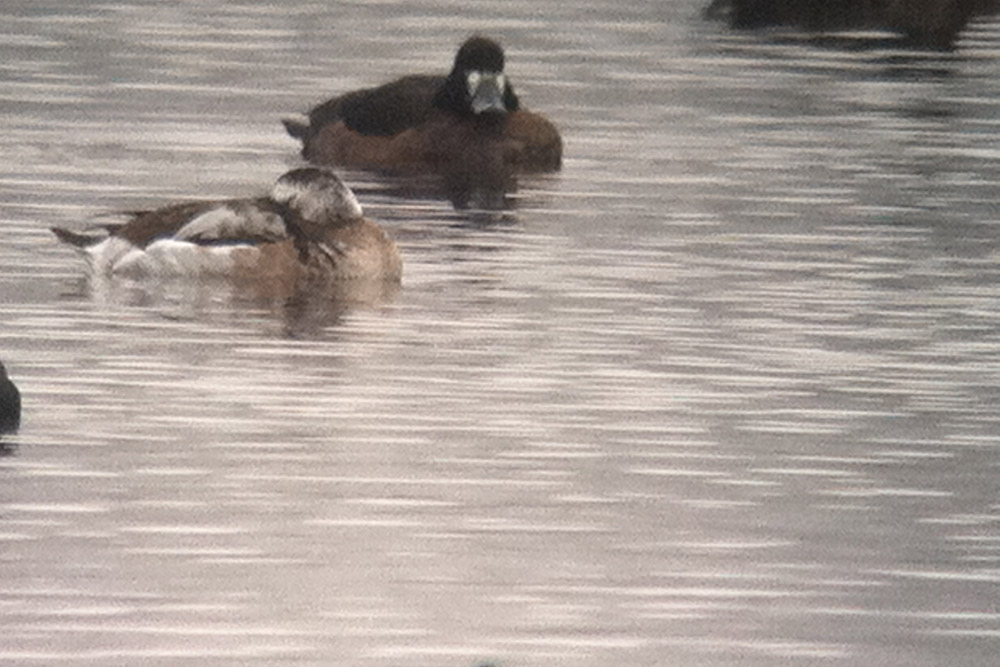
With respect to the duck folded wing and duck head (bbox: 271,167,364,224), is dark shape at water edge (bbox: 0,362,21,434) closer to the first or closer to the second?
the duck folded wing

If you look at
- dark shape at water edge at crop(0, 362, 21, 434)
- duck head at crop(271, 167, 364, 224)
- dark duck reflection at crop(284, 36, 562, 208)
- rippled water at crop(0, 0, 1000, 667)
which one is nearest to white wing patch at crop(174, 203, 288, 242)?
duck head at crop(271, 167, 364, 224)

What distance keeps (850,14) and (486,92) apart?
36.4ft

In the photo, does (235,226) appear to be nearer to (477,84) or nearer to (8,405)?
(8,405)

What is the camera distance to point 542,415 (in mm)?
13289

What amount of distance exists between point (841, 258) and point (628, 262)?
3.24ft

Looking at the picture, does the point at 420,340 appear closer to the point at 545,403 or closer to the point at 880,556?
the point at 545,403

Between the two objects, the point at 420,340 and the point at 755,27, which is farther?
the point at 755,27

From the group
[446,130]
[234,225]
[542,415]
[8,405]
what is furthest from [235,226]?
[446,130]

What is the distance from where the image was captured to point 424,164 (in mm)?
21797

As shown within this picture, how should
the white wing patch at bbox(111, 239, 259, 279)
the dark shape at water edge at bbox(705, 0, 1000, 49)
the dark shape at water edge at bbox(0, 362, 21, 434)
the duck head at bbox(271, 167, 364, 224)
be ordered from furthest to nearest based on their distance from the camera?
the dark shape at water edge at bbox(705, 0, 1000, 49)
the duck head at bbox(271, 167, 364, 224)
the white wing patch at bbox(111, 239, 259, 279)
the dark shape at water edge at bbox(0, 362, 21, 434)

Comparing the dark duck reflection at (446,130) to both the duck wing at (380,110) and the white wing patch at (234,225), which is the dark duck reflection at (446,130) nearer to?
the duck wing at (380,110)

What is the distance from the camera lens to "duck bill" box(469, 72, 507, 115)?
2197 cm

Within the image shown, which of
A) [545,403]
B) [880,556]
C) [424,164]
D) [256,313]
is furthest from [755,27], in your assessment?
[880,556]

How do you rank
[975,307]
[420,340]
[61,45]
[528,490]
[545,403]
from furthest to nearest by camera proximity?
[61,45] → [975,307] → [420,340] → [545,403] → [528,490]
